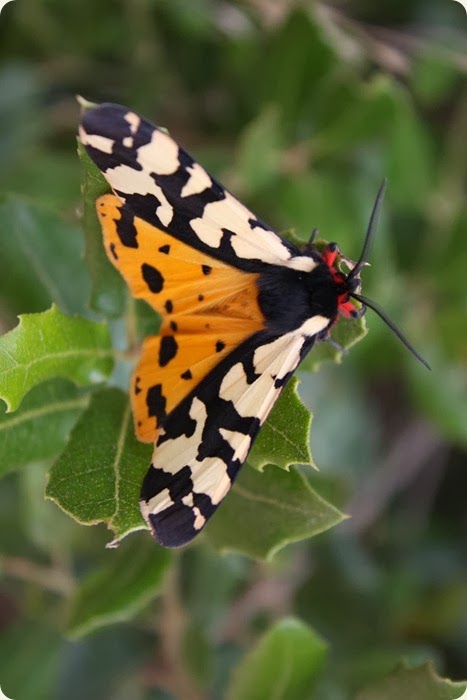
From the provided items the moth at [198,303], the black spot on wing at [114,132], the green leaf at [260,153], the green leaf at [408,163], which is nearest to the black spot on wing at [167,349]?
the moth at [198,303]

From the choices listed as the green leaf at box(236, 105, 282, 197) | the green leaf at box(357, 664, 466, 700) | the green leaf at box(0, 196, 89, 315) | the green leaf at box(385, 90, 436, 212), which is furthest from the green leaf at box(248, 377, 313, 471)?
the green leaf at box(385, 90, 436, 212)

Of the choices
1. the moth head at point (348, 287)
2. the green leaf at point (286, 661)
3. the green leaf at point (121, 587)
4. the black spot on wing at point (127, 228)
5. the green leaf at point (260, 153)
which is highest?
the moth head at point (348, 287)

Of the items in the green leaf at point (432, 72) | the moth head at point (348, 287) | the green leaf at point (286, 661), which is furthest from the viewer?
the green leaf at point (432, 72)

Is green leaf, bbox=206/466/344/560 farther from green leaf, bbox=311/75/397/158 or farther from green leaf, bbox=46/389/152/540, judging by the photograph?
green leaf, bbox=311/75/397/158

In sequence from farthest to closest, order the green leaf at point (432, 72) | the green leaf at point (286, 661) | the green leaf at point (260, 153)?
the green leaf at point (432, 72)
the green leaf at point (260, 153)
the green leaf at point (286, 661)

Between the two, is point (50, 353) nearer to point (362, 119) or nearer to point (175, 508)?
point (175, 508)

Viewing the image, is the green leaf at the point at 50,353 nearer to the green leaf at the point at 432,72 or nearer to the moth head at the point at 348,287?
the moth head at the point at 348,287
